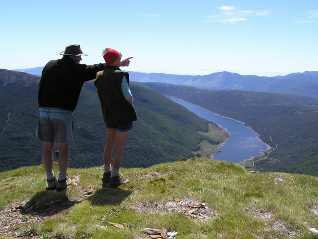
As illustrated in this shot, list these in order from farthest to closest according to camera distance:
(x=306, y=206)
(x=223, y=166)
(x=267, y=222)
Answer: (x=223, y=166)
(x=306, y=206)
(x=267, y=222)

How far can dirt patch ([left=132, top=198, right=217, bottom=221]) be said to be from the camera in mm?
13612

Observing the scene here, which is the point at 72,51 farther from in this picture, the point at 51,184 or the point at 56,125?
the point at 51,184

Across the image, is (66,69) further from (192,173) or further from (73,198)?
(192,173)

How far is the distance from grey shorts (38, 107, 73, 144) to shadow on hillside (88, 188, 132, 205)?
6.47ft

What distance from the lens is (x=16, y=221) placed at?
44.0ft

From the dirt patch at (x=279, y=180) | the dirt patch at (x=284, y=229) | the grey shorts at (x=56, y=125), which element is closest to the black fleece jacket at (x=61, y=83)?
the grey shorts at (x=56, y=125)

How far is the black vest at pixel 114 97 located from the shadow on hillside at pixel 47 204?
286cm

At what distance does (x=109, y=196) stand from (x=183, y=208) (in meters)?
2.41

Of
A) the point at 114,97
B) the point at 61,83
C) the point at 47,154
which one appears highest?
the point at 61,83

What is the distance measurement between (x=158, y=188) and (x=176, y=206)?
64.0 inches

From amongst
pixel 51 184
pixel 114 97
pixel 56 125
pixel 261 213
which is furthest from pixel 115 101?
pixel 261 213

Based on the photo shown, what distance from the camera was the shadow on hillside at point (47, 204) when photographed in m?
14.0

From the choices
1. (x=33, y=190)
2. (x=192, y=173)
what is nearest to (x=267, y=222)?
(x=192, y=173)

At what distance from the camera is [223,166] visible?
20.4 m
